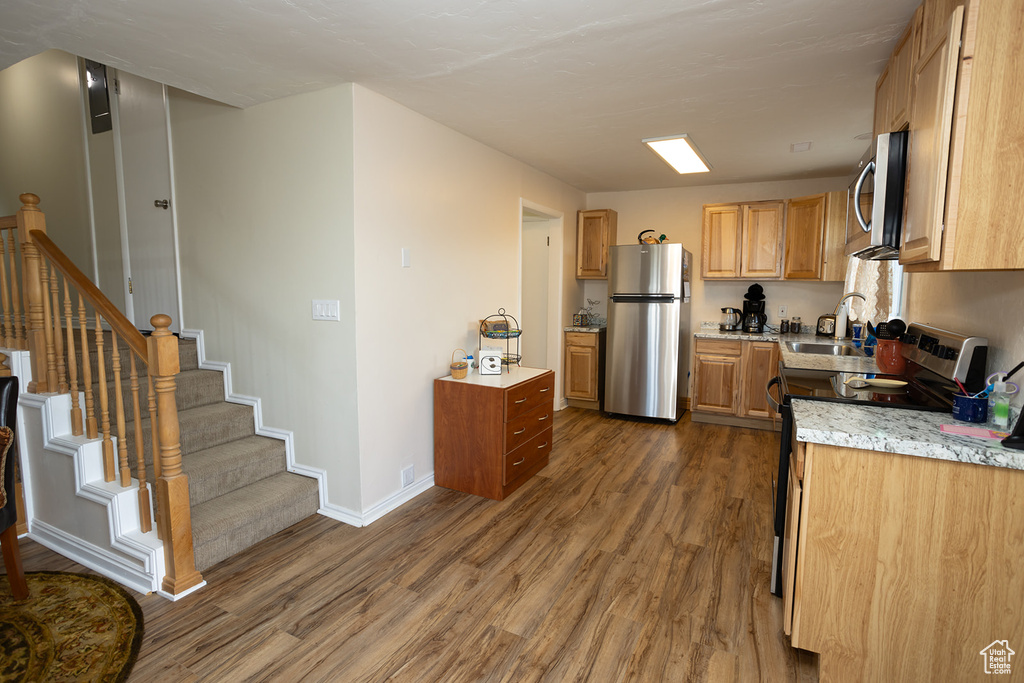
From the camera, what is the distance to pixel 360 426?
2.77m

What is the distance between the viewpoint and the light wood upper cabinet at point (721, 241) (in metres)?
4.82

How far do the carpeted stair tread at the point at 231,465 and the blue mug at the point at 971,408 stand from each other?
3.20 m

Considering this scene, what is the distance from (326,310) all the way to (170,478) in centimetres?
107

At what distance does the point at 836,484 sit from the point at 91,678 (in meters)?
2.54

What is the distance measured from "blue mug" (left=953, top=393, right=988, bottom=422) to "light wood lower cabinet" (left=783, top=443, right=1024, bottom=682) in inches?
12.8

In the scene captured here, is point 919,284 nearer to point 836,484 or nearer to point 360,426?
point 836,484

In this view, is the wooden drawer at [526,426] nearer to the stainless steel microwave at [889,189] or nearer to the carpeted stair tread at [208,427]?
the carpeted stair tread at [208,427]

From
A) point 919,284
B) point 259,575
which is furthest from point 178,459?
point 919,284

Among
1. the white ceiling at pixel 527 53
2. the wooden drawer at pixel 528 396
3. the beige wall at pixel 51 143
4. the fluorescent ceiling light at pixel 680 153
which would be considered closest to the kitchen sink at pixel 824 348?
the white ceiling at pixel 527 53

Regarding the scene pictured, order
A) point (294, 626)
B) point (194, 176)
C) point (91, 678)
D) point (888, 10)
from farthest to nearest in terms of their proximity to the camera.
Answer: point (194, 176) < point (294, 626) < point (888, 10) < point (91, 678)

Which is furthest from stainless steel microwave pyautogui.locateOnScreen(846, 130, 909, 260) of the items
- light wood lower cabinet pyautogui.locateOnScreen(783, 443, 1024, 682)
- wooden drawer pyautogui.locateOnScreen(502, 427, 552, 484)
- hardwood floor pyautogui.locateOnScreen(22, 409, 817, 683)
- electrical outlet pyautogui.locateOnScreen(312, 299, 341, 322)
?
electrical outlet pyautogui.locateOnScreen(312, 299, 341, 322)

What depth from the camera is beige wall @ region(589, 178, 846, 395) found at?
4871mm

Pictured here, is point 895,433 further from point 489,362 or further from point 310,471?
point 310,471

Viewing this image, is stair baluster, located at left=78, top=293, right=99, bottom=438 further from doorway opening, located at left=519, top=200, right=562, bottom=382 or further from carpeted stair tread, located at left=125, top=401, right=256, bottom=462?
doorway opening, located at left=519, top=200, right=562, bottom=382
